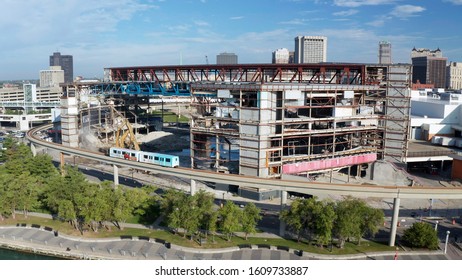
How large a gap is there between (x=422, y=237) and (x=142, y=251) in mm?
27173

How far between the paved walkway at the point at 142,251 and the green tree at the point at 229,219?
191 centimetres

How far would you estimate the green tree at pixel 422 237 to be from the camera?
38250 millimetres

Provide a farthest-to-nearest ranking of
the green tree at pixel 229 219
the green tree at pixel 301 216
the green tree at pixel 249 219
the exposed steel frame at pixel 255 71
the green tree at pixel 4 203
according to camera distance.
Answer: the exposed steel frame at pixel 255 71, the green tree at pixel 4 203, the green tree at pixel 249 219, the green tree at pixel 229 219, the green tree at pixel 301 216

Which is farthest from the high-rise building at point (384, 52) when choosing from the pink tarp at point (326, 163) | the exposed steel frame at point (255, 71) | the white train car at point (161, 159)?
the white train car at point (161, 159)

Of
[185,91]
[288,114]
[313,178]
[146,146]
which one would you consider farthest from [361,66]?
[146,146]

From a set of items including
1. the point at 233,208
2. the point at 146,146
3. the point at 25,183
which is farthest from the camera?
the point at 146,146

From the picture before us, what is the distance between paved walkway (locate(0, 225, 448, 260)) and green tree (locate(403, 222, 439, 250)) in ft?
2.94

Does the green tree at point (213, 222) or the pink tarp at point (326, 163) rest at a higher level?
the pink tarp at point (326, 163)

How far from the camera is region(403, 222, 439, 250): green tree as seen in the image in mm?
38250

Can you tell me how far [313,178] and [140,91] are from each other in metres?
44.2

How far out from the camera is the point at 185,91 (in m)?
80.9

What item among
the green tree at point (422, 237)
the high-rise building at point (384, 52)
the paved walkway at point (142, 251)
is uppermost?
the high-rise building at point (384, 52)

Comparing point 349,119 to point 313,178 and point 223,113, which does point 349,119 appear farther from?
point 223,113

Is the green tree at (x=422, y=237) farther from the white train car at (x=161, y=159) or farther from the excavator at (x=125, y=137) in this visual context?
the excavator at (x=125, y=137)
